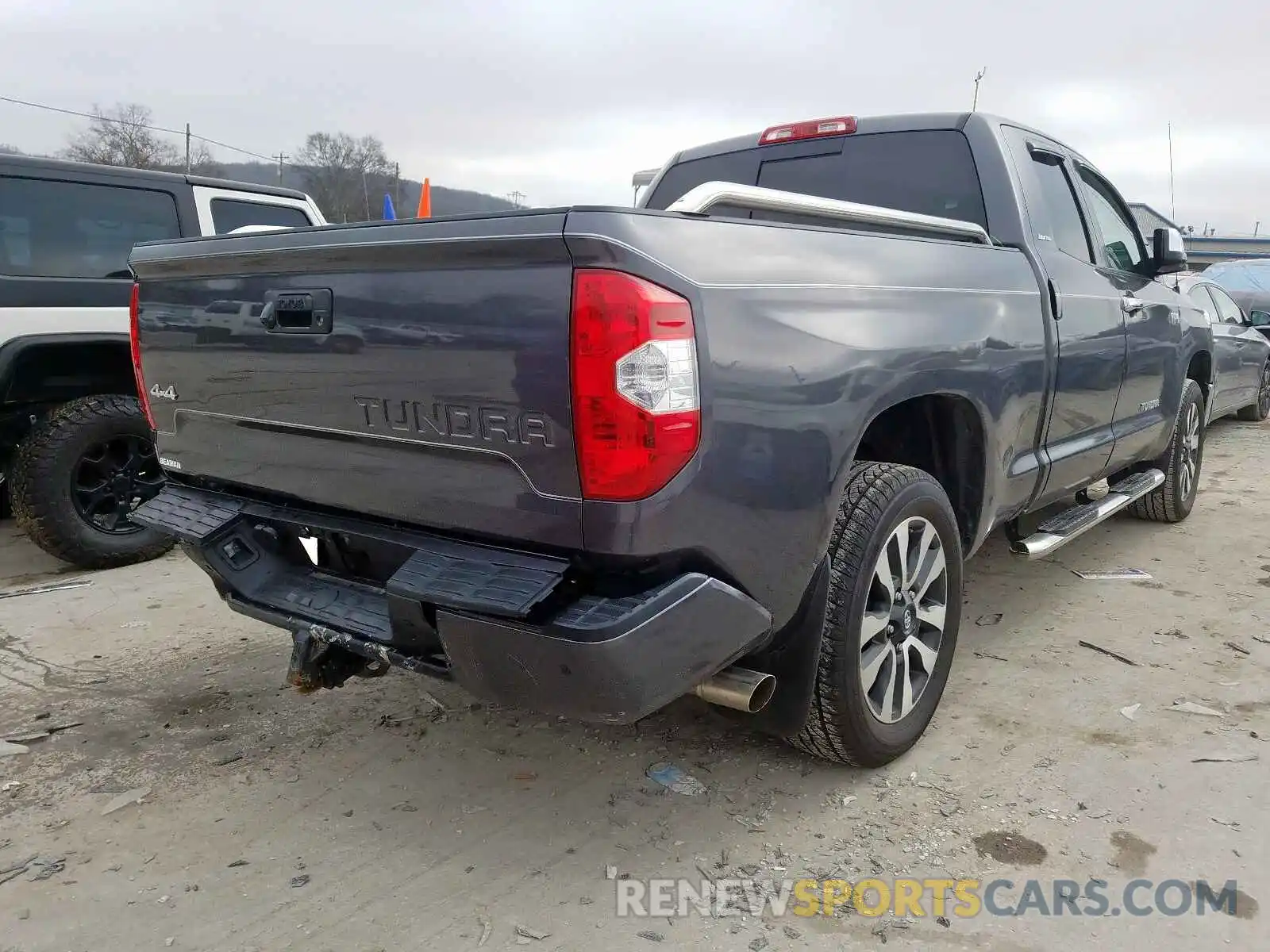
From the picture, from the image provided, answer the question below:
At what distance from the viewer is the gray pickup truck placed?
73.6 inches

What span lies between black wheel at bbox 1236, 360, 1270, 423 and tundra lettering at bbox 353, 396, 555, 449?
1034 centimetres

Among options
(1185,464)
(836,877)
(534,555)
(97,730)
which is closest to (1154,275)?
(1185,464)

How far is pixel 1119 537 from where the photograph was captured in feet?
17.5

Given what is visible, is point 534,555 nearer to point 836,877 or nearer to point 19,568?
point 836,877

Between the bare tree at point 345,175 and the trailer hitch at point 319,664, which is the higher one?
the bare tree at point 345,175

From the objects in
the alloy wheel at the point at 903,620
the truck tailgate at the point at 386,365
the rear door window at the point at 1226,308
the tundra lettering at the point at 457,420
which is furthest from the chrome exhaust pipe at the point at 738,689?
the rear door window at the point at 1226,308

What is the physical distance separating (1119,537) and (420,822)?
174 inches

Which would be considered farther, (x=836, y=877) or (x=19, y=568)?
(x=19, y=568)

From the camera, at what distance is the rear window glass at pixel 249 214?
5.51 metres

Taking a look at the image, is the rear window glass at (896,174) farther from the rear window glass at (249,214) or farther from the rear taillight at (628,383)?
the rear window glass at (249,214)

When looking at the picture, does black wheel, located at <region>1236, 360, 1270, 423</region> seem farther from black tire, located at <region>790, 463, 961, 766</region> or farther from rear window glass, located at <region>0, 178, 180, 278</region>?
rear window glass, located at <region>0, 178, 180, 278</region>

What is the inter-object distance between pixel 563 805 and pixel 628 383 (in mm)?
1393

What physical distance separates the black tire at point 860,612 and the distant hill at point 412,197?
119 cm

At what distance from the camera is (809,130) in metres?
3.85
